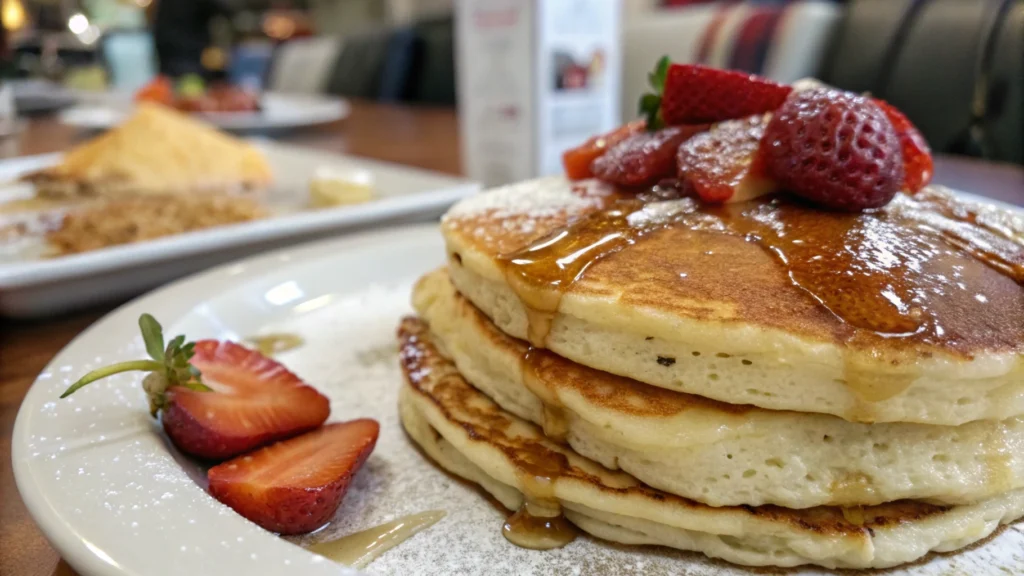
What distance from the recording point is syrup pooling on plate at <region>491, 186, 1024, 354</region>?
779 millimetres

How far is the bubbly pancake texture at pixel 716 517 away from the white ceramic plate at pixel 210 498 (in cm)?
2

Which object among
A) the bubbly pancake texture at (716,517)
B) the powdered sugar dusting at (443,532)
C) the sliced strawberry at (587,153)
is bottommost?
the powdered sugar dusting at (443,532)

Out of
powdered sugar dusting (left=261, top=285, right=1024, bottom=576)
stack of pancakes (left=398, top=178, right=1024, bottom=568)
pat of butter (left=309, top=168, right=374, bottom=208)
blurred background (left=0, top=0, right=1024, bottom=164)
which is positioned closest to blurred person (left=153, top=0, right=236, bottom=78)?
blurred background (left=0, top=0, right=1024, bottom=164)

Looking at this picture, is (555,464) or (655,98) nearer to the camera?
(555,464)

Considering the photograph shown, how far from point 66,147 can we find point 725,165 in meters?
3.93

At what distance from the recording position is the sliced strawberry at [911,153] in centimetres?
107

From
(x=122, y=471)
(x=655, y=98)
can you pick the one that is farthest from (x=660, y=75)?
(x=122, y=471)

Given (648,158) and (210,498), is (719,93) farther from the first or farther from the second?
(210,498)

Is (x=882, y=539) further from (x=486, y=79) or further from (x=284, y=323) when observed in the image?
(x=486, y=79)

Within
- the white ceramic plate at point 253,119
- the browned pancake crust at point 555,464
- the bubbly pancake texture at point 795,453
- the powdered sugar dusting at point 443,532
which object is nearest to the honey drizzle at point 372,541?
the powdered sugar dusting at point 443,532

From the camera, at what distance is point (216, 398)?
3.15ft

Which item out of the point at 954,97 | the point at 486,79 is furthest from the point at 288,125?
the point at 954,97

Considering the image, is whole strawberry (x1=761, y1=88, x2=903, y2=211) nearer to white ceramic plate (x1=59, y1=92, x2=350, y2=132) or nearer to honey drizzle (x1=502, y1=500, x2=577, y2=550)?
honey drizzle (x1=502, y1=500, x2=577, y2=550)

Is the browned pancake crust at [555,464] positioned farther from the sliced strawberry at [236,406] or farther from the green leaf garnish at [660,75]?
the green leaf garnish at [660,75]
